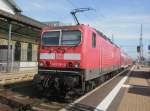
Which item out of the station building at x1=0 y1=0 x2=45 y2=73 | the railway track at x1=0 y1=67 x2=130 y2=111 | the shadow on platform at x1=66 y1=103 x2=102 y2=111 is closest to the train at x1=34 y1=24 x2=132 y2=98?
the railway track at x1=0 y1=67 x2=130 y2=111

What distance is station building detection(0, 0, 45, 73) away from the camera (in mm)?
22516

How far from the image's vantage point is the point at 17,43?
1107 inches

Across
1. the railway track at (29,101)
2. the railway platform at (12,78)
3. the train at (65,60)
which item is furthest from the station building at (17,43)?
the train at (65,60)

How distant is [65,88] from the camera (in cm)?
1334

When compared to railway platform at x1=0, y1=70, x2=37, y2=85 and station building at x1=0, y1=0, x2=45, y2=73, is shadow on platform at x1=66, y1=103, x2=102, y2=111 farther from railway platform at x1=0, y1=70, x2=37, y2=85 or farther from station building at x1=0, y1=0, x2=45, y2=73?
station building at x1=0, y1=0, x2=45, y2=73

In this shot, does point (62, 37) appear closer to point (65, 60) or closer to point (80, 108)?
point (65, 60)

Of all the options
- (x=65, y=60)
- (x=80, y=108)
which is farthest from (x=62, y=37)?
(x=80, y=108)

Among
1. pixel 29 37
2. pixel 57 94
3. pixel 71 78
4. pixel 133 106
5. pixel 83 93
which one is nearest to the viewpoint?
pixel 133 106

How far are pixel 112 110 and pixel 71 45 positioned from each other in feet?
12.4

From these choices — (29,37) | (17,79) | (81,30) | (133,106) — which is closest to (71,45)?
(81,30)

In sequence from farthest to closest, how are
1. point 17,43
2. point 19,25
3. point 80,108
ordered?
point 17,43
point 19,25
point 80,108

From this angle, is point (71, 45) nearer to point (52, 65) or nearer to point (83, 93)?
point (52, 65)

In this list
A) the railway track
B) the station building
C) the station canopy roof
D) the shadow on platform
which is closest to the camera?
the railway track

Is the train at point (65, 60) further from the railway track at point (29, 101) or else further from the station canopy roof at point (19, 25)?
the station canopy roof at point (19, 25)
